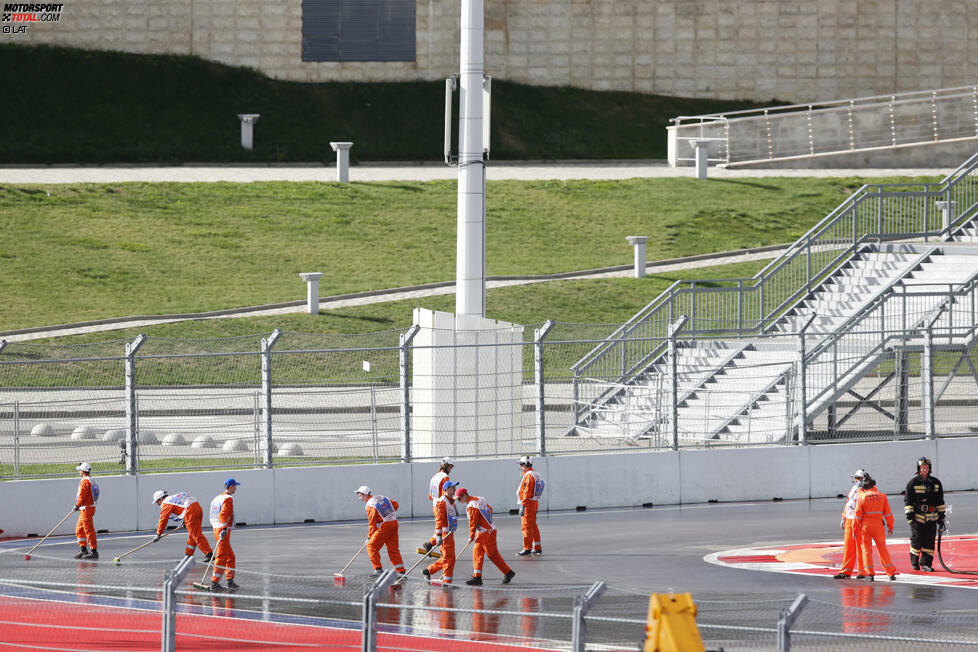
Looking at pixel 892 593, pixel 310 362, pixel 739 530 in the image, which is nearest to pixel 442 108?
pixel 310 362

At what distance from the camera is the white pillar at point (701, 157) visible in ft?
141

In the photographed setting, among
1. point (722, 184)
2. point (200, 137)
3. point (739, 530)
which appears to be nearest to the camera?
point (739, 530)

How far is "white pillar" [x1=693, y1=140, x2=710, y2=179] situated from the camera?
42.8 m

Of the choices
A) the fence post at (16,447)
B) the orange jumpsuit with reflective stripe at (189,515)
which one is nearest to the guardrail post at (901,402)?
the orange jumpsuit with reflective stripe at (189,515)

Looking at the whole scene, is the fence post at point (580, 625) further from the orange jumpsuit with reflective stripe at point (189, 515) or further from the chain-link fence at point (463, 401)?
the chain-link fence at point (463, 401)

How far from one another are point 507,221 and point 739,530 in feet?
68.5

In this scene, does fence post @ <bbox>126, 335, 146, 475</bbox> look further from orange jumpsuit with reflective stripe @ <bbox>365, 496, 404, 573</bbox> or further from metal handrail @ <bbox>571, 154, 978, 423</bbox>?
metal handrail @ <bbox>571, 154, 978, 423</bbox>

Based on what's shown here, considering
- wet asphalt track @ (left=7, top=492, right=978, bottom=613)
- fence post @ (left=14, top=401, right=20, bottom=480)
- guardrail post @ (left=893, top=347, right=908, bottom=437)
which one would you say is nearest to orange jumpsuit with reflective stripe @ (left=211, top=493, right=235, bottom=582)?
wet asphalt track @ (left=7, top=492, right=978, bottom=613)

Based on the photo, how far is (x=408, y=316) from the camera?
109 feet

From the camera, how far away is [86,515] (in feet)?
57.4

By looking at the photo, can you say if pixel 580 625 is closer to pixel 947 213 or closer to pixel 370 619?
pixel 370 619

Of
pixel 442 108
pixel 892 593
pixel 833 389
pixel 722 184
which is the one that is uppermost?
pixel 442 108

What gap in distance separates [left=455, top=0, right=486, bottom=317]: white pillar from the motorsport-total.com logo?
2988 centimetres

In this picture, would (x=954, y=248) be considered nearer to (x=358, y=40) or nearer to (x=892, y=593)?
(x=892, y=593)
